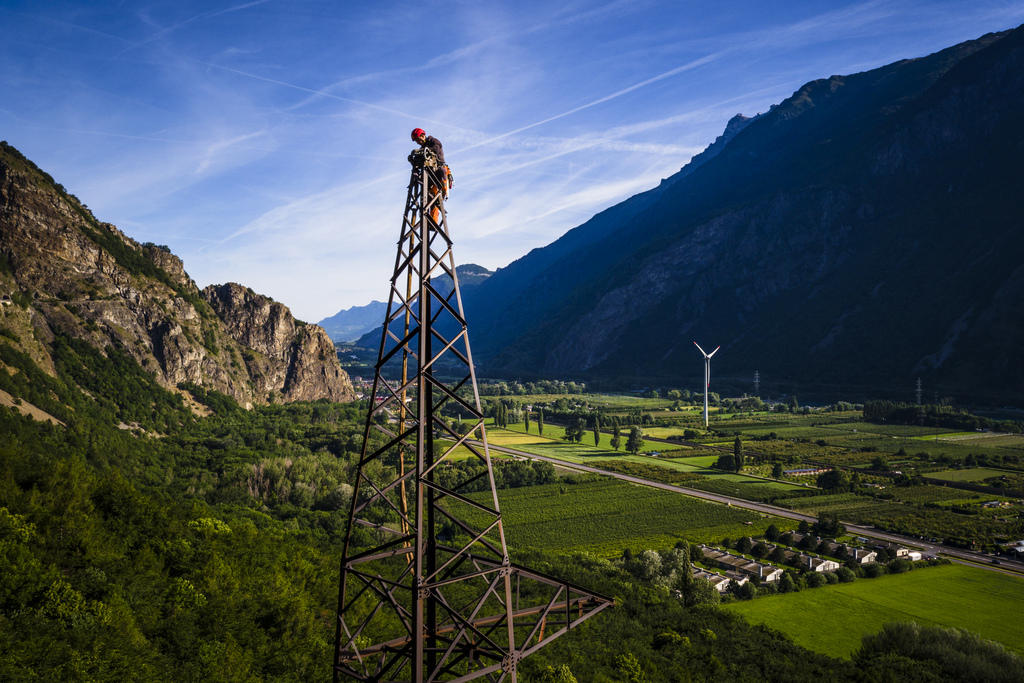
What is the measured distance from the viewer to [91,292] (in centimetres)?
14238

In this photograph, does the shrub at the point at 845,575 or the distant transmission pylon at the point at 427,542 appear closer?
the distant transmission pylon at the point at 427,542

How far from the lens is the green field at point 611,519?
82500 millimetres

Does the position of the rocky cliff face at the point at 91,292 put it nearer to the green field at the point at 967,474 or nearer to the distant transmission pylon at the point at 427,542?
the distant transmission pylon at the point at 427,542

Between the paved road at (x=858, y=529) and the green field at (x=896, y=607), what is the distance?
11.0 feet

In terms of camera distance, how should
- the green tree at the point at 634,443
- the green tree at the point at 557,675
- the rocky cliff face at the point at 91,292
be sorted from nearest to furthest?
the green tree at the point at 557,675
the rocky cliff face at the point at 91,292
the green tree at the point at 634,443

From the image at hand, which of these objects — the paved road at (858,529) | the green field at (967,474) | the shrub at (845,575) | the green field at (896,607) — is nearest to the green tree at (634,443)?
the paved road at (858,529)

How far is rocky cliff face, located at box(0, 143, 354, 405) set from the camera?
127m

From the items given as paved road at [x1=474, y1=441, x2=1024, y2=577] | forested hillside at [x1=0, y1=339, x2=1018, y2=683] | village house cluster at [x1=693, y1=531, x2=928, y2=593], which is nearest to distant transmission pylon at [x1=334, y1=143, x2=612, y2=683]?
forested hillside at [x1=0, y1=339, x2=1018, y2=683]

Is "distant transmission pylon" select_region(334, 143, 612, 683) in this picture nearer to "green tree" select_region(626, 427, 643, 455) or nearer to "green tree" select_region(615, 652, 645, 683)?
"green tree" select_region(615, 652, 645, 683)

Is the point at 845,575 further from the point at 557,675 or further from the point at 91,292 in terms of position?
the point at 91,292

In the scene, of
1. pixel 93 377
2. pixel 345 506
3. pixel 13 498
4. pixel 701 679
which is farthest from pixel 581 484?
pixel 93 377

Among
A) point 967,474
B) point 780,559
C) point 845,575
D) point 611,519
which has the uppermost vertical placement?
point 967,474

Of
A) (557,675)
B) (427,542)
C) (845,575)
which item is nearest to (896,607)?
(845,575)

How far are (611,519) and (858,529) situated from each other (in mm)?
34840
